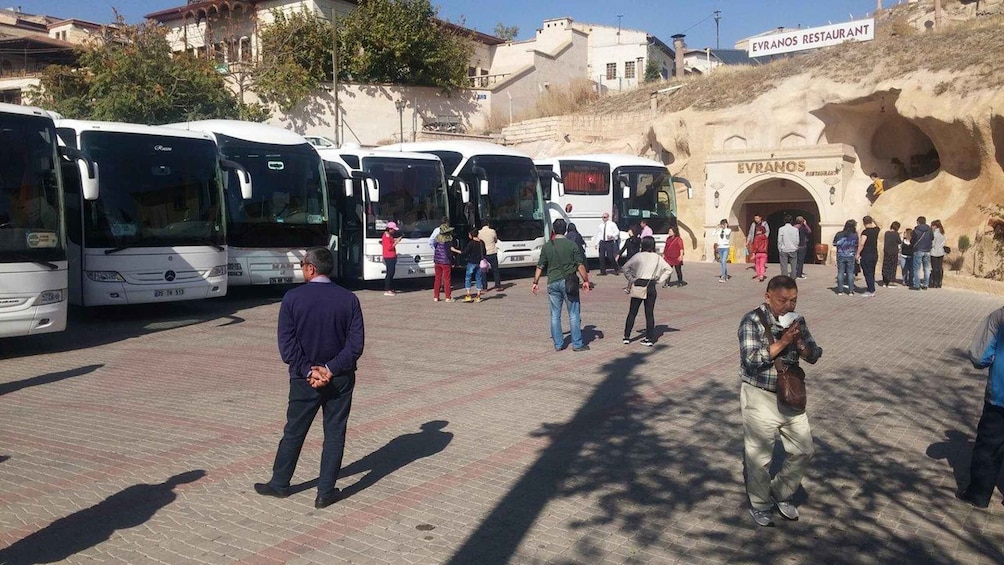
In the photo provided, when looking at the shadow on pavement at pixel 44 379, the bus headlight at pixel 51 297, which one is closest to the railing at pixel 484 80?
the bus headlight at pixel 51 297

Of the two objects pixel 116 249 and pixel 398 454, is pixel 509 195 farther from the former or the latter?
pixel 398 454

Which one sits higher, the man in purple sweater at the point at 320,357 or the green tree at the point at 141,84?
the green tree at the point at 141,84

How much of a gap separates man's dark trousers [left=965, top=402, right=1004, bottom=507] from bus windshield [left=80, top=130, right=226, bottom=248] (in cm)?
→ 1253

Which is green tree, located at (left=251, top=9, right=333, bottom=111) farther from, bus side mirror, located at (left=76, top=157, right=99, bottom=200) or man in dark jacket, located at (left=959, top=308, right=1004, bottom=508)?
man in dark jacket, located at (left=959, top=308, right=1004, bottom=508)

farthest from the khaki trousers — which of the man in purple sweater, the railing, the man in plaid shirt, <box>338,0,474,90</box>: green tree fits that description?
the railing

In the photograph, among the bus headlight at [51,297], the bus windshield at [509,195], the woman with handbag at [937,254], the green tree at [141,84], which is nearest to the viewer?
the bus headlight at [51,297]

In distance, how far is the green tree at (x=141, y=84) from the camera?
1377 inches

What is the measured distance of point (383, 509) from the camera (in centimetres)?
581

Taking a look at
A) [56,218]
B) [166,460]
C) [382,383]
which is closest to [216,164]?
[56,218]

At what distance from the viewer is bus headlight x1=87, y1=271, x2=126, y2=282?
13594mm

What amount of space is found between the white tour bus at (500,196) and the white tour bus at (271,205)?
3.99 m

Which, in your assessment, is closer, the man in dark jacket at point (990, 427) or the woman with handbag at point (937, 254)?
the man in dark jacket at point (990, 427)

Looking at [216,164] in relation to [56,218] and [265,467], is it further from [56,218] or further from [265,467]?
[265,467]

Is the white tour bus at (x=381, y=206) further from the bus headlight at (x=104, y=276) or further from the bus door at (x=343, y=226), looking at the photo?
the bus headlight at (x=104, y=276)
